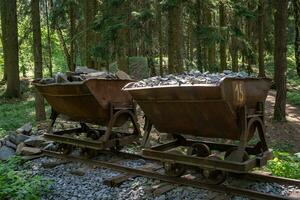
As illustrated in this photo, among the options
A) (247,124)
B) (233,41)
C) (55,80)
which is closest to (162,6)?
(55,80)

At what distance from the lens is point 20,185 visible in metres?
6.58

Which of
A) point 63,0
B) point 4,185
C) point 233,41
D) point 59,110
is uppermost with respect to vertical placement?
point 63,0

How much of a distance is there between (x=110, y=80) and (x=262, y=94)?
297 centimetres

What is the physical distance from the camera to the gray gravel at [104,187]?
5.91m

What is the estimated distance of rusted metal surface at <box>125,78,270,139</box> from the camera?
5.70m

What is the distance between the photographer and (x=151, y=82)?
22.0 ft

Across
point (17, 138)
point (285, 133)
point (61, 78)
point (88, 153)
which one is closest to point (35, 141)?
point (17, 138)

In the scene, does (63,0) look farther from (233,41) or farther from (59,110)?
(59,110)

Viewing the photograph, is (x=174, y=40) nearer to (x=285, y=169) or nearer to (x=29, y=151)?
(x=29, y=151)

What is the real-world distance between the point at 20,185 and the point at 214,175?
308 centimetres

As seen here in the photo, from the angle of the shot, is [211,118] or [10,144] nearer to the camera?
[211,118]

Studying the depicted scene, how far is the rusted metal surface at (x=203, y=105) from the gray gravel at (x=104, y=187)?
0.92 meters

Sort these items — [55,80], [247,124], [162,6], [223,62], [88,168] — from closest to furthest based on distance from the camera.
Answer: [247,124] < [88,168] < [55,80] < [162,6] < [223,62]

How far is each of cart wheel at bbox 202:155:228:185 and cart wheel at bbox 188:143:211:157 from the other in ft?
1.23
